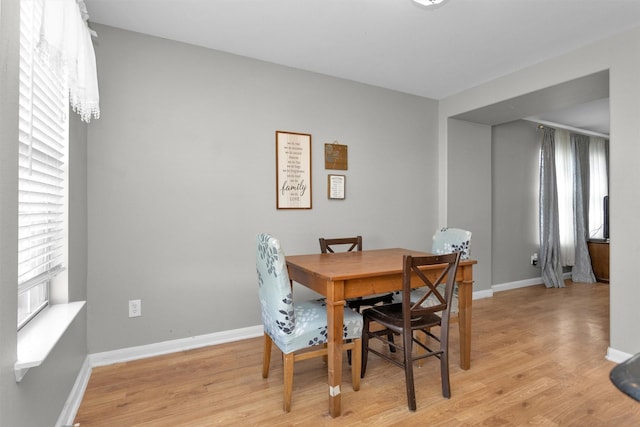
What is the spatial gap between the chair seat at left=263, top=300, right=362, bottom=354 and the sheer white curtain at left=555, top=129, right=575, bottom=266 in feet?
15.2

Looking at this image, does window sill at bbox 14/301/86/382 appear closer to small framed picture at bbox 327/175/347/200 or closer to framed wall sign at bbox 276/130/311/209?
framed wall sign at bbox 276/130/311/209

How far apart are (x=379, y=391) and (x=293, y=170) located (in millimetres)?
1925

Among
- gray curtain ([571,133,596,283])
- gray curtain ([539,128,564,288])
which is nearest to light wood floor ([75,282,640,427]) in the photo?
gray curtain ([539,128,564,288])

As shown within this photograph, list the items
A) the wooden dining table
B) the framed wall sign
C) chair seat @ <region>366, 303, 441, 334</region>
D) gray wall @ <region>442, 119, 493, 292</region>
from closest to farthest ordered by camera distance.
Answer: the wooden dining table < chair seat @ <region>366, 303, 441, 334</region> < the framed wall sign < gray wall @ <region>442, 119, 493, 292</region>

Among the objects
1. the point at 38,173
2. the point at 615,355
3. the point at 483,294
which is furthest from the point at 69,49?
the point at 483,294

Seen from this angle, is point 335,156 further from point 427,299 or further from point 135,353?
point 135,353

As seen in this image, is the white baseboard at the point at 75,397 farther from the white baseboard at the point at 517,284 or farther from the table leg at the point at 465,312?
the white baseboard at the point at 517,284

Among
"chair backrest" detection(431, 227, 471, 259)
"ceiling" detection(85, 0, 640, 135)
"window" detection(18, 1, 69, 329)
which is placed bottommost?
"chair backrest" detection(431, 227, 471, 259)

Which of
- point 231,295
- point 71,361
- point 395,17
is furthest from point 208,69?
point 71,361

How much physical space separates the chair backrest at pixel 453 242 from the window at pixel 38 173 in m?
2.48

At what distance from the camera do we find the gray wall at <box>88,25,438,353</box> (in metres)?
2.44

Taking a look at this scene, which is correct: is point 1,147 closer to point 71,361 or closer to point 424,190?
point 71,361

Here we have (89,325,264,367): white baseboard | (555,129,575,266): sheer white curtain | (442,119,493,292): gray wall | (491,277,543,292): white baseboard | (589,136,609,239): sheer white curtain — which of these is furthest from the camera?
(589,136,609,239): sheer white curtain

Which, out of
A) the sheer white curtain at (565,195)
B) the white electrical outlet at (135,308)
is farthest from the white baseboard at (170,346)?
the sheer white curtain at (565,195)
